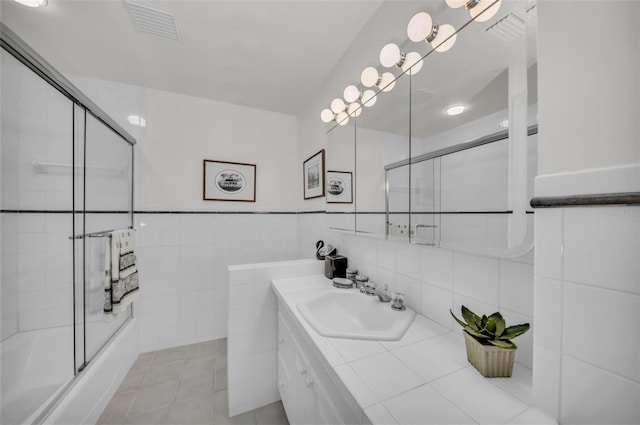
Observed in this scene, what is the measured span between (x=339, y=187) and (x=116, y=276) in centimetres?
157

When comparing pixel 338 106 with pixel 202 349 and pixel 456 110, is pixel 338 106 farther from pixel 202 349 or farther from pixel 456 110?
pixel 202 349

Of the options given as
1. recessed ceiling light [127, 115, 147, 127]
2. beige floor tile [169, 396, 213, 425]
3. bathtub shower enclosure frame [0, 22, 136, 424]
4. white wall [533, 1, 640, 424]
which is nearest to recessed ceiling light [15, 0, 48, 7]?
bathtub shower enclosure frame [0, 22, 136, 424]

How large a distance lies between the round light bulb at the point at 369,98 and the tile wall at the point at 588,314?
0.98m

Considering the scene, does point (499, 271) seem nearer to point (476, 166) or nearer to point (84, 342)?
point (476, 166)

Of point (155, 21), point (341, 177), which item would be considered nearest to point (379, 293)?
point (341, 177)

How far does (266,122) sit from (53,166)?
167 centimetres

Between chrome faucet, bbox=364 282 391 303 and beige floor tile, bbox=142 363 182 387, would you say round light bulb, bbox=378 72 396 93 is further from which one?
beige floor tile, bbox=142 363 182 387

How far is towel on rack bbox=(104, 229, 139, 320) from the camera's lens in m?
1.42

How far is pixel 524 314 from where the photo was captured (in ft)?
2.19

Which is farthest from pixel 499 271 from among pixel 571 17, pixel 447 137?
pixel 571 17

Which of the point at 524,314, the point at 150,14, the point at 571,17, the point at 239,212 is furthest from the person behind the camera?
the point at 239,212

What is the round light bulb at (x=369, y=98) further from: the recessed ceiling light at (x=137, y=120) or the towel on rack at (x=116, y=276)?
the recessed ceiling light at (x=137, y=120)

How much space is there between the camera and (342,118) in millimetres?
1553

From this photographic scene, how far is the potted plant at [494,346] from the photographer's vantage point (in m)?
0.60
